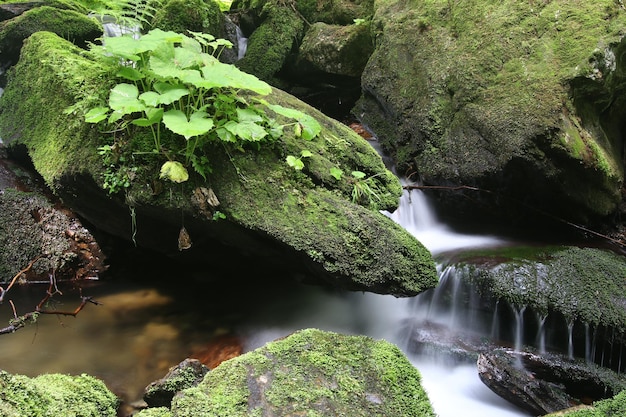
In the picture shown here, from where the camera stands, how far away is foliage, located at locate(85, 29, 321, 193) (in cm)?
305

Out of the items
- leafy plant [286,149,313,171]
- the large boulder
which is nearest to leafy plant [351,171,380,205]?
leafy plant [286,149,313,171]

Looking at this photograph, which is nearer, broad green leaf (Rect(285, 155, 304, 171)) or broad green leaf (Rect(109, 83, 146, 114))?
broad green leaf (Rect(109, 83, 146, 114))

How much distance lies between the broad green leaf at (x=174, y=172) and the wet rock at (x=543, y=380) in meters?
2.82

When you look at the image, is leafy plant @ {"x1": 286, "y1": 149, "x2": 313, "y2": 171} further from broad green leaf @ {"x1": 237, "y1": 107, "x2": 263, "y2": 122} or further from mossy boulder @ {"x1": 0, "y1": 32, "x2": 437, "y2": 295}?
broad green leaf @ {"x1": 237, "y1": 107, "x2": 263, "y2": 122}

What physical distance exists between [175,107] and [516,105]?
384 cm

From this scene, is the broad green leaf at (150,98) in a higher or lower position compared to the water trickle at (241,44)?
lower

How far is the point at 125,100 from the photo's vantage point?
3084 millimetres

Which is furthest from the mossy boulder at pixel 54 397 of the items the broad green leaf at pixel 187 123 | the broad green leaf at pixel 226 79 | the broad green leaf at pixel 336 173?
the broad green leaf at pixel 336 173

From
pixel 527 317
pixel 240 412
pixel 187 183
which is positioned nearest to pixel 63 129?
pixel 187 183

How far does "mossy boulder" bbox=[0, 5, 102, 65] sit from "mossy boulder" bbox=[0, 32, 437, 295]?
189 cm

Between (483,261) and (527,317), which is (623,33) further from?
(527,317)

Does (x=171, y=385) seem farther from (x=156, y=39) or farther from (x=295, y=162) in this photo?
(x=156, y=39)

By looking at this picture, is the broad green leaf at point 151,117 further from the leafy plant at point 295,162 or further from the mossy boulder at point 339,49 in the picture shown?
the mossy boulder at point 339,49

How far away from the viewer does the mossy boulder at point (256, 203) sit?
3398 millimetres
